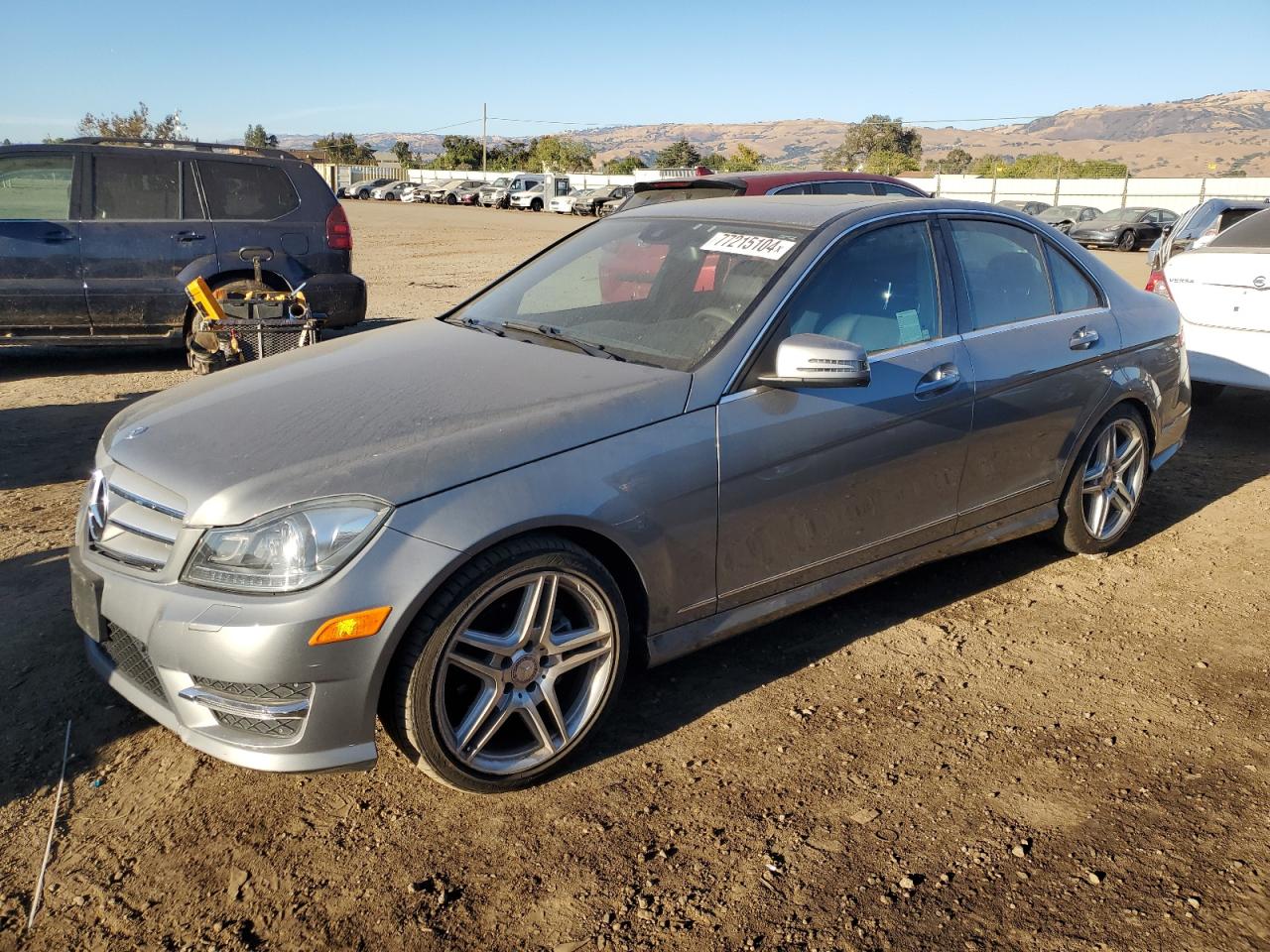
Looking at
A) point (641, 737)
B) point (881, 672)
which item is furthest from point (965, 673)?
point (641, 737)

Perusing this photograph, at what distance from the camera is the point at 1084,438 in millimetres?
4570

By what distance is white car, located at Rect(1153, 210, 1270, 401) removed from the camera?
21.9ft

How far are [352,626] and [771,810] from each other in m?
1.29

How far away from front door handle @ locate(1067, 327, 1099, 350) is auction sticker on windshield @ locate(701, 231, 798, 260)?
1.56m

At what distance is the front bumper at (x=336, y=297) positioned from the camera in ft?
28.1

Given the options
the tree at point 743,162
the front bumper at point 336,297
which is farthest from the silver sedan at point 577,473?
the tree at point 743,162

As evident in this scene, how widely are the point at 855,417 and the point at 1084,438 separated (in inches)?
63.5

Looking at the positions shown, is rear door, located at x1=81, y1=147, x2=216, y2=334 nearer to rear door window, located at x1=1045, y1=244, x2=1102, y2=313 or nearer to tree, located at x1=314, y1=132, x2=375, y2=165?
rear door window, located at x1=1045, y1=244, x2=1102, y2=313

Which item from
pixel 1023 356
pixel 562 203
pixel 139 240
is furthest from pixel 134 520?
pixel 562 203

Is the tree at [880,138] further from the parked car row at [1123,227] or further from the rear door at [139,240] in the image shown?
the rear door at [139,240]

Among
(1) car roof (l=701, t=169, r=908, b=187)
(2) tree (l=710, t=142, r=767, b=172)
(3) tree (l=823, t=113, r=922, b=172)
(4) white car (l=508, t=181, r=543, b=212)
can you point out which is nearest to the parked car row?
(1) car roof (l=701, t=169, r=908, b=187)

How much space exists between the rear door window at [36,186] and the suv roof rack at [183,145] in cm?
28

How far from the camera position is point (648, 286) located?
12.9ft

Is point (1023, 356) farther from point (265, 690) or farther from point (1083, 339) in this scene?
point (265, 690)
